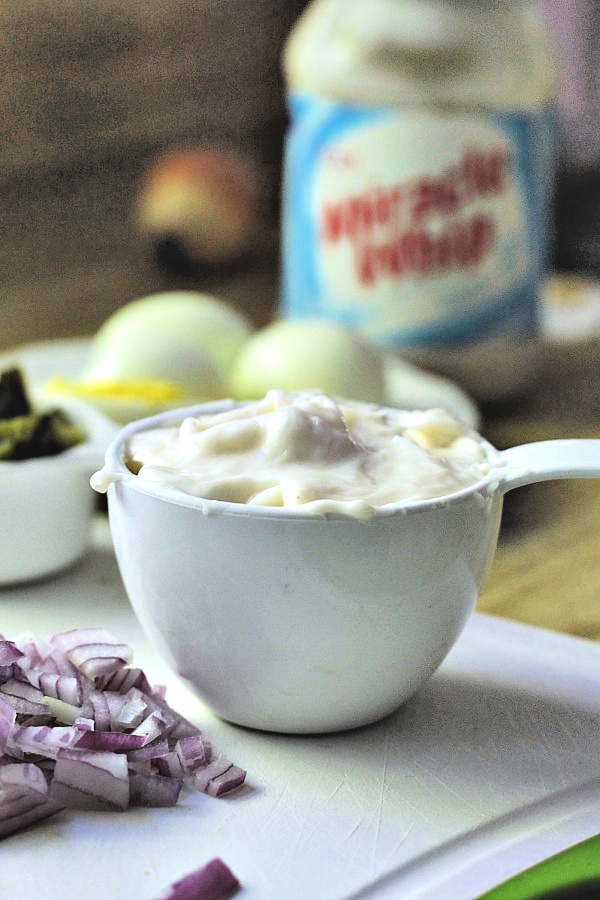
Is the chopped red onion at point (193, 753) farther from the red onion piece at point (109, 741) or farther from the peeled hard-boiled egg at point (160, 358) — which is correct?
the peeled hard-boiled egg at point (160, 358)

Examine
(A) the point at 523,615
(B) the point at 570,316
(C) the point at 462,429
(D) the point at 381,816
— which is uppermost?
(C) the point at 462,429

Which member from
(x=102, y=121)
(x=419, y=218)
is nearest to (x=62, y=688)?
(x=419, y=218)

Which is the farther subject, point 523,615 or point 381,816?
point 523,615

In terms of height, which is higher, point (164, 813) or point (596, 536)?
point (164, 813)

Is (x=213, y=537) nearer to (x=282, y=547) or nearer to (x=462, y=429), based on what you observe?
(x=282, y=547)

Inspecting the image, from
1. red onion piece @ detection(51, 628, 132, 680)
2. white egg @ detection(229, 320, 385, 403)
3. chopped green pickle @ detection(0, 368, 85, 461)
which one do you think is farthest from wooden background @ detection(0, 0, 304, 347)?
red onion piece @ detection(51, 628, 132, 680)

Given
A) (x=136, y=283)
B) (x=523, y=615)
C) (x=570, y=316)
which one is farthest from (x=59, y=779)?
(x=136, y=283)

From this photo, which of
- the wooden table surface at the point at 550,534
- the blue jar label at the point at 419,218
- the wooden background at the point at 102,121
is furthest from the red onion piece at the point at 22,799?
the wooden background at the point at 102,121
